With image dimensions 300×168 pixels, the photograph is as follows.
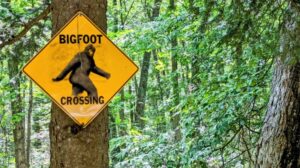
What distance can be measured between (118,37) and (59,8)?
5.56 meters

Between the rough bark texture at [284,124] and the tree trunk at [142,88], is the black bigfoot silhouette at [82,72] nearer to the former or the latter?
the rough bark texture at [284,124]

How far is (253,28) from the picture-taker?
3.79 m

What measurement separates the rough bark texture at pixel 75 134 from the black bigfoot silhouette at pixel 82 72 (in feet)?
0.57

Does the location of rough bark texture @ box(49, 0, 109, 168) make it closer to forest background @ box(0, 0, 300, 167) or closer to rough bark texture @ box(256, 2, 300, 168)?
forest background @ box(0, 0, 300, 167)

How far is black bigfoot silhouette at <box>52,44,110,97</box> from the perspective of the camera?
9.32 feet

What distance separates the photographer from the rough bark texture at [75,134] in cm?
279

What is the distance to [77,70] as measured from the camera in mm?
2854

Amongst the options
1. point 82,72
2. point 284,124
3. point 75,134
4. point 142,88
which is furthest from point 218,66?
point 142,88

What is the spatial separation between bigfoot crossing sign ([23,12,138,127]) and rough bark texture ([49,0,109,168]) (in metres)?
0.06

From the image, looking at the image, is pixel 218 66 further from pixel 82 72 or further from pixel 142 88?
pixel 142 88

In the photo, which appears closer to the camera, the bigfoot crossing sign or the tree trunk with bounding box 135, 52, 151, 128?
the bigfoot crossing sign

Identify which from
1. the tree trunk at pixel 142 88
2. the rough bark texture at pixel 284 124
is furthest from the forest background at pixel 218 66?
the tree trunk at pixel 142 88

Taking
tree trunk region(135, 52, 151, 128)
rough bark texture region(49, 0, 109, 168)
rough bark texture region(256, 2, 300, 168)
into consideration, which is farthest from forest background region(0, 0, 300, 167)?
tree trunk region(135, 52, 151, 128)

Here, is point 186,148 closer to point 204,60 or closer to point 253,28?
point 204,60
